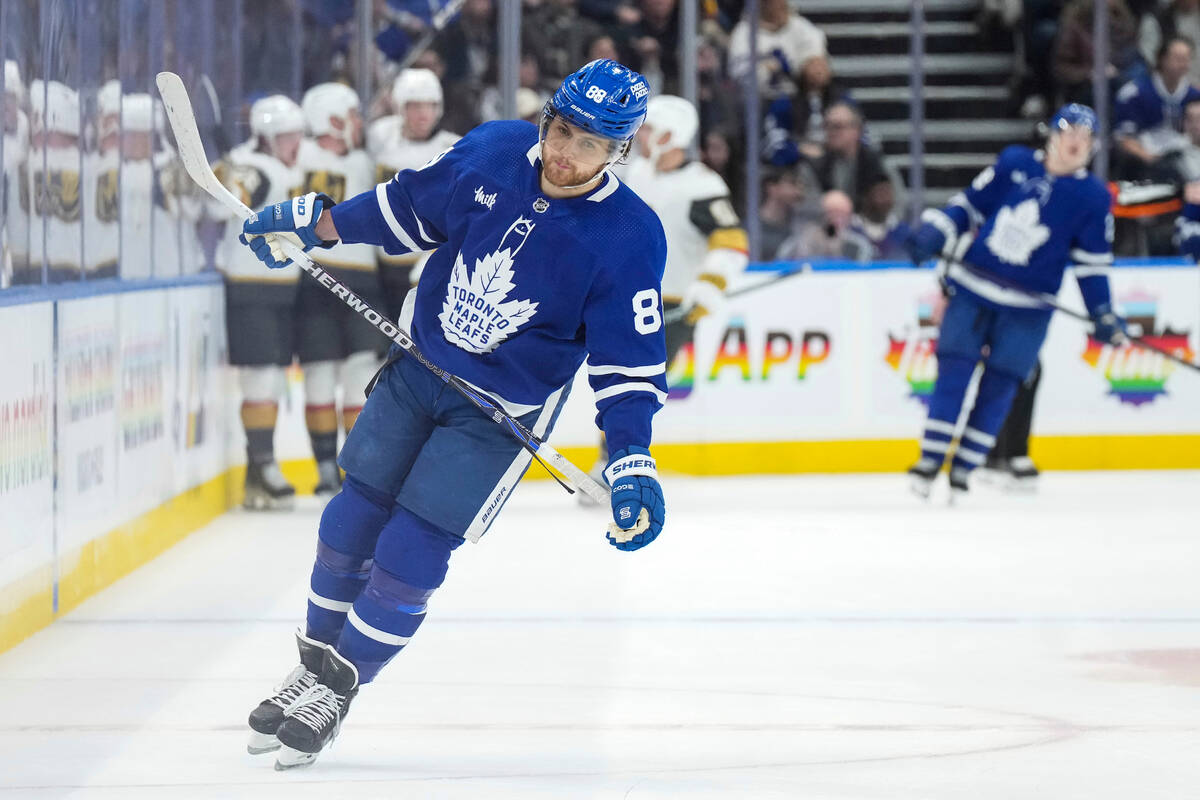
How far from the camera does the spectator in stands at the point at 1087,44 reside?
9.12m

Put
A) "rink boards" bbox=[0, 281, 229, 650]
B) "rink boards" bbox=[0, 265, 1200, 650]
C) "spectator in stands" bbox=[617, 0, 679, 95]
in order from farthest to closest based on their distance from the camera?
"spectator in stands" bbox=[617, 0, 679, 95], "rink boards" bbox=[0, 265, 1200, 650], "rink boards" bbox=[0, 281, 229, 650]

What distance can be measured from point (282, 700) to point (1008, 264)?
4382 millimetres

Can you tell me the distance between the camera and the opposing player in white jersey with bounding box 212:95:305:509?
6969 mm

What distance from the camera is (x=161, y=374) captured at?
6062 millimetres

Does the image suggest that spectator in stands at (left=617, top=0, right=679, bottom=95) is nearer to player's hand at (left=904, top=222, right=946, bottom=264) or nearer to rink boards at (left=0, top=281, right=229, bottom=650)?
player's hand at (left=904, top=222, right=946, bottom=264)

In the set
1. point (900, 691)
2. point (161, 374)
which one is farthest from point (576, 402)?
point (900, 691)

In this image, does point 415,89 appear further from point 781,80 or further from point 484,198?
point 484,198

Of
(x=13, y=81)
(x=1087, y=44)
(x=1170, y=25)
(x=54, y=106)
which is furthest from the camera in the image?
(x=1170, y=25)

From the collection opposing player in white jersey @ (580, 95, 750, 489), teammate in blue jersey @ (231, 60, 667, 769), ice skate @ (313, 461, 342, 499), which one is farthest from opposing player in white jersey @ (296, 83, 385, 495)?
teammate in blue jersey @ (231, 60, 667, 769)

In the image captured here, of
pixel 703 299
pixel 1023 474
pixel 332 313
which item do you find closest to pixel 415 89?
pixel 332 313

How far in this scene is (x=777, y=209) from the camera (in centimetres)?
871

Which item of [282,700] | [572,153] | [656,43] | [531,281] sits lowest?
[282,700]

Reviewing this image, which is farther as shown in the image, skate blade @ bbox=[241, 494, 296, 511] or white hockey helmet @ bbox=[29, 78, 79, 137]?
skate blade @ bbox=[241, 494, 296, 511]

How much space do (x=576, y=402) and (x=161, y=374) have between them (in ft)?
7.50
